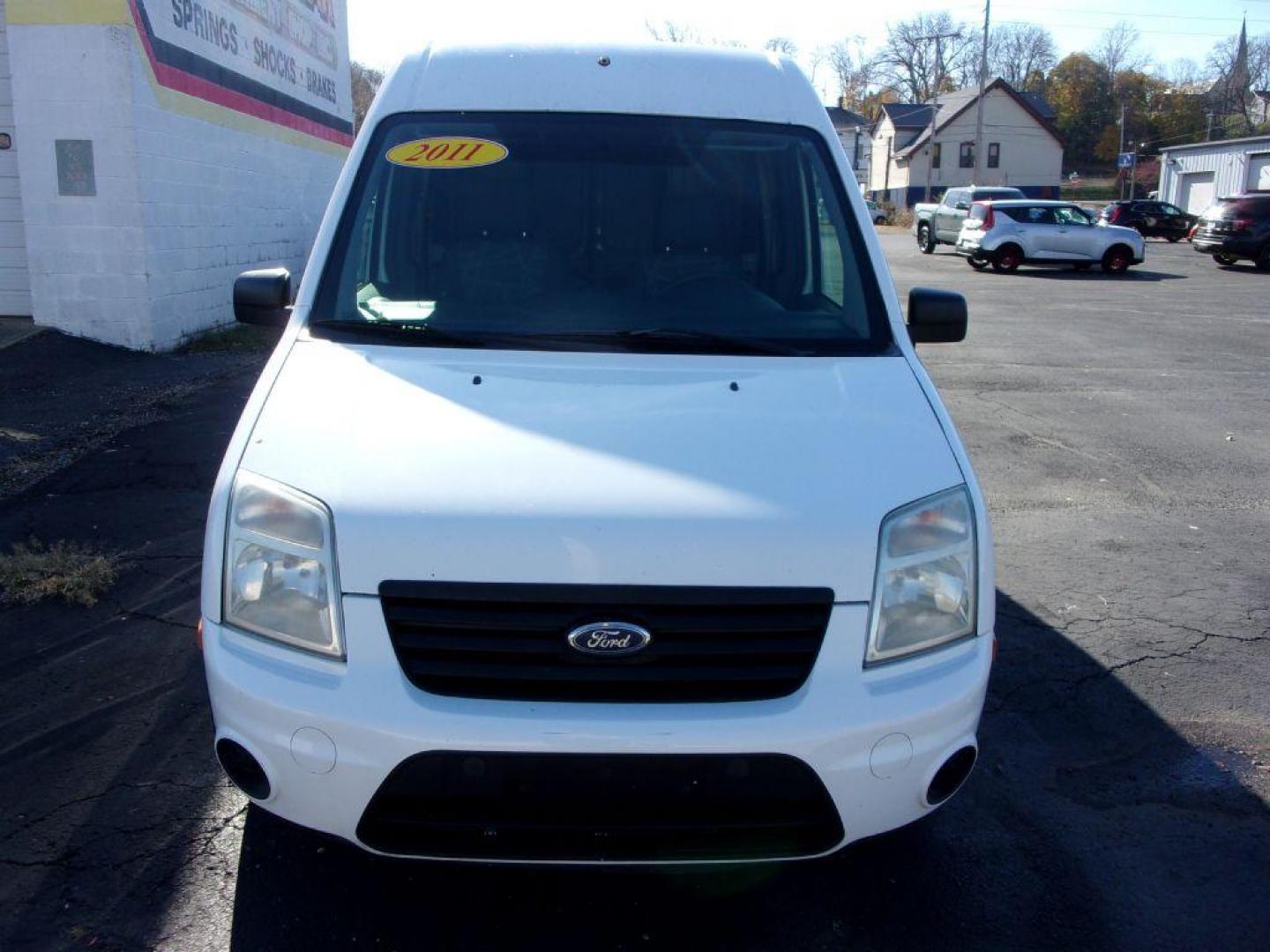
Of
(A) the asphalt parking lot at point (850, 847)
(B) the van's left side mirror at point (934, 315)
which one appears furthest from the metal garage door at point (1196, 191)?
(B) the van's left side mirror at point (934, 315)

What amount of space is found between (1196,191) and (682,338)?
57097 millimetres

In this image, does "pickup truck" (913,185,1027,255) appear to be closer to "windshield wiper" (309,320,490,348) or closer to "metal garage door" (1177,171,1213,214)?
"metal garage door" (1177,171,1213,214)

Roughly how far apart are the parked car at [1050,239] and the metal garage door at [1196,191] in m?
27.5

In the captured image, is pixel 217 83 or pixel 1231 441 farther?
pixel 217 83

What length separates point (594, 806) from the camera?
2.45 metres

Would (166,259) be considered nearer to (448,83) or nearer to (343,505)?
(448,83)

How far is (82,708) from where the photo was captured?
3.87m

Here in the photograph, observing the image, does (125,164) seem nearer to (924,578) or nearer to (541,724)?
(541,724)

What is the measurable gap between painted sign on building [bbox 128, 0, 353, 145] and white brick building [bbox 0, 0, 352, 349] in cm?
3

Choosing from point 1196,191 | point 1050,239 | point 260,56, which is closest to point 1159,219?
point 1196,191

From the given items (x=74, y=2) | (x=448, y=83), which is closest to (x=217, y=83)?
(x=74, y=2)

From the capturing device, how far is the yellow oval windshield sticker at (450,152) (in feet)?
12.4

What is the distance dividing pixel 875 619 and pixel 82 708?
2800 mm

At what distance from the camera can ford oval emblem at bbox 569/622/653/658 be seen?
246cm
